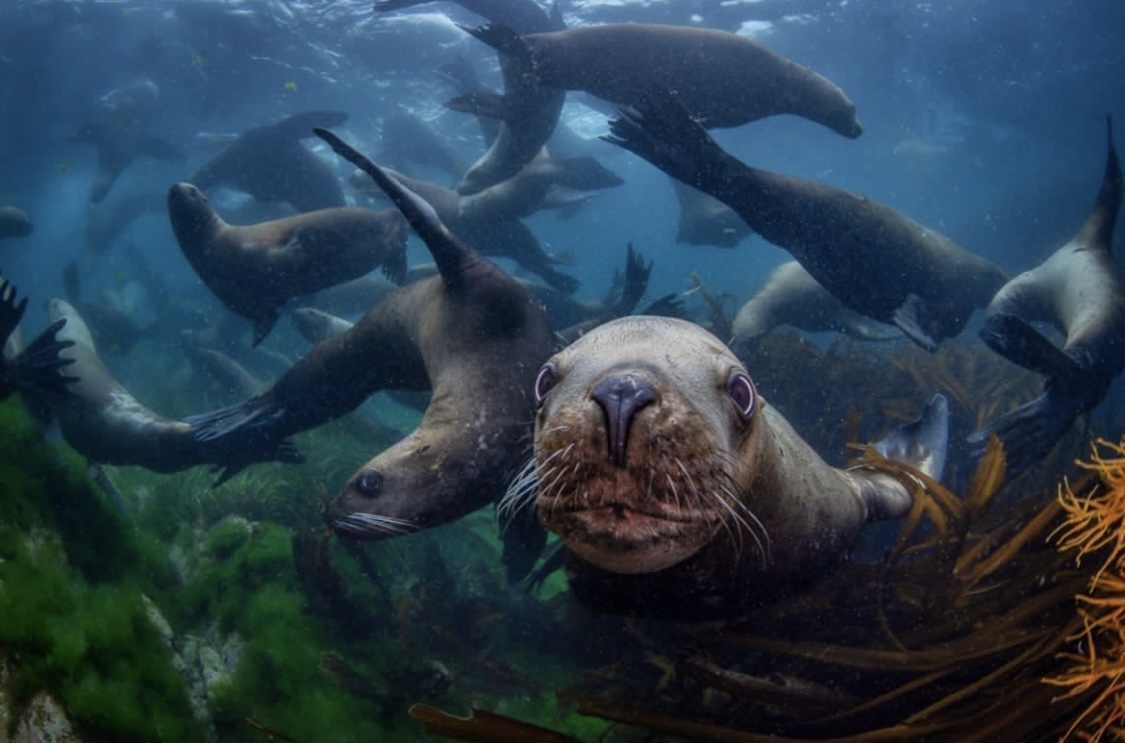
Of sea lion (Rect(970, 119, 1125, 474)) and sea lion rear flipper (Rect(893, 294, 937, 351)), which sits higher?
sea lion (Rect(970, 119, 1125, 474))

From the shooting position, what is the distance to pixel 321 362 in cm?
484

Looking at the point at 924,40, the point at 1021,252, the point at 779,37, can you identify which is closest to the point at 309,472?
the point at 779,37

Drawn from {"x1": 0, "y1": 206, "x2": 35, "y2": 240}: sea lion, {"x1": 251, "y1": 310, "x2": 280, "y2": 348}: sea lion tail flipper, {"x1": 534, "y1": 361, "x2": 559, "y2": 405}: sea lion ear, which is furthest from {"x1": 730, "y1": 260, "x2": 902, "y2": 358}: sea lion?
{"x1": 0, "y1": 206, "x2": 35, "y2": 240}: sea lion

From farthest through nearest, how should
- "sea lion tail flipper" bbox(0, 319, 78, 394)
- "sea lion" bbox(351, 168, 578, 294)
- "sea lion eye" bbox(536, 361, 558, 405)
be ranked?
"sea lion" bbox(351, 168, 578, 294) < "sea lion tail flipper" bbox(0, 319, 78, 394) < "sea lion eye" bbox(536, 361, 558, 405)

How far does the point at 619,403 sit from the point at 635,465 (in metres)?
0.15

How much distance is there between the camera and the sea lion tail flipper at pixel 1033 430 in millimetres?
4133

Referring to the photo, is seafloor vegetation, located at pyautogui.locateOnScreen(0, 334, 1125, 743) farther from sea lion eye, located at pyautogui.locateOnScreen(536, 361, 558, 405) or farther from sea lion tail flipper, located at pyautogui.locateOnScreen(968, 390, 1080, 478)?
sea lion eye, located at pyautogui.locateOnScreen(536, 361, 558, 405)

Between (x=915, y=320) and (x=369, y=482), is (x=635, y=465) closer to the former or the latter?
Result: (x=369, y=482)

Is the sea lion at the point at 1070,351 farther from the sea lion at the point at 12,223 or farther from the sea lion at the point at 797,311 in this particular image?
the sea lion at the point at 12,223

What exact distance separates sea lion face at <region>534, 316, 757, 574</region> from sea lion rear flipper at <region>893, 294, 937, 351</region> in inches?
190

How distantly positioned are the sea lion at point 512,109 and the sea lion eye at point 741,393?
5.62 m

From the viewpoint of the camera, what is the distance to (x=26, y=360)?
5.12 metres

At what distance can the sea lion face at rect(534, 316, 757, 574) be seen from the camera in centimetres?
148

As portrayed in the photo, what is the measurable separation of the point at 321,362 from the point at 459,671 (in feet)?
7.98
